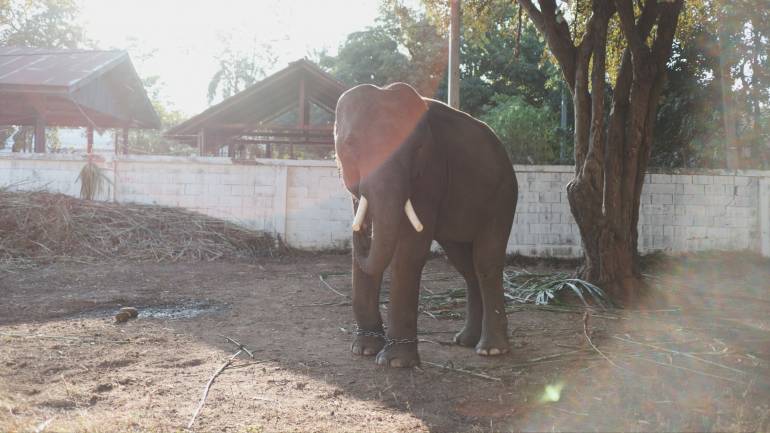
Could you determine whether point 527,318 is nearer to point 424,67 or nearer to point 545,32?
point 545,32

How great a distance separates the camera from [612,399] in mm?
3648

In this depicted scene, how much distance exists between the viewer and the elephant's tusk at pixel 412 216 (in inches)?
155

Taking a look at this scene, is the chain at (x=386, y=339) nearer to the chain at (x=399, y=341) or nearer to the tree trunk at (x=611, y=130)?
the chain at (x=399, y=341)

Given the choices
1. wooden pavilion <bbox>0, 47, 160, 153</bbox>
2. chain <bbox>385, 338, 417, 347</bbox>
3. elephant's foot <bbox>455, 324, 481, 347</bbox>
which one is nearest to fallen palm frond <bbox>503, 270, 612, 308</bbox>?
elephant's foot <bbox>455, 324, 481, 347</bbox>

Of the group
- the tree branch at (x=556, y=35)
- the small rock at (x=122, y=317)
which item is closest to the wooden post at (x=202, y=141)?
the tree branch at (x=556, y=35)

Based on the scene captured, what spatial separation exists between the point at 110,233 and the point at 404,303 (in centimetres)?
775

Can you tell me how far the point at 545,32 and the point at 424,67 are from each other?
52.7 feet

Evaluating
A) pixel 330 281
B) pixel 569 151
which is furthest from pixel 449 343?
pixel 569 151

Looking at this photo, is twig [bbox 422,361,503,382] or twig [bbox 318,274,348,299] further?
twig [bbox 318,274,348,299]

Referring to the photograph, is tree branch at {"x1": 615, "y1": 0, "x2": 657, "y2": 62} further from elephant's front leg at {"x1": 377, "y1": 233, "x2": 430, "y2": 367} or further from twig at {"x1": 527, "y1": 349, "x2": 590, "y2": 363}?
elephant's front leg at {"x1": 377, "y1": 233, "x2": 430, "y2": 367}

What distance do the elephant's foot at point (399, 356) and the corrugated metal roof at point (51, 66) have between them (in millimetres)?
12118

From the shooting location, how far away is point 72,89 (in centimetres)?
1360

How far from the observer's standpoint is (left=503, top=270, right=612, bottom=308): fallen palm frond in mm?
7062

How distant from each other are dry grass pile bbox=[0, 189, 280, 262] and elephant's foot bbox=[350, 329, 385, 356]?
20.7 feet
